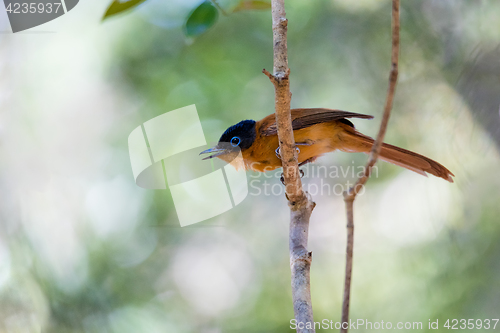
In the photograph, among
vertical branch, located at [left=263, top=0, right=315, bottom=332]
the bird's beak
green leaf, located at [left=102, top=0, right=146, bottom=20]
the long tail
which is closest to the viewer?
green leaf, located at [left=102, top=0, right=146, bottom=20]

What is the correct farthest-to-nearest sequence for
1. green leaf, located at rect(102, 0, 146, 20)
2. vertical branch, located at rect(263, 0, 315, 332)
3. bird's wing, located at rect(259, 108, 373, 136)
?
bird's wing, located at rect(259, 108, 373, 136), vertical branch, located at rect(263, 0, 315, 332), green leaf, located at rect(102, 0, 146, 20)

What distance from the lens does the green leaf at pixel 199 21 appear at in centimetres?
211

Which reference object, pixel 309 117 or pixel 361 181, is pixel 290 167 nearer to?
pixel 309 117

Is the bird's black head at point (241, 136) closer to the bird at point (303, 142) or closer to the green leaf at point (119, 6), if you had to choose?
the bird at point (303, 142)

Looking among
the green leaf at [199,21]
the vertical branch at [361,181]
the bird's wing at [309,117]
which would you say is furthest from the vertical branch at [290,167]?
the bird's wing at [309,117]

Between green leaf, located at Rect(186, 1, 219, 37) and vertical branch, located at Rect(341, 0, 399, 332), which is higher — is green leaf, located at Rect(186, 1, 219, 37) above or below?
above

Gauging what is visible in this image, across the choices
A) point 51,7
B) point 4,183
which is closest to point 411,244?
point 51,7

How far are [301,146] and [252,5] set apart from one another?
1.62 m

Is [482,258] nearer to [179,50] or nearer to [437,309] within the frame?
[437,309]

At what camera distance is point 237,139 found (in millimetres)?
3707

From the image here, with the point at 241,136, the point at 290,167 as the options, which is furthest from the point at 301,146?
the point at 290,167

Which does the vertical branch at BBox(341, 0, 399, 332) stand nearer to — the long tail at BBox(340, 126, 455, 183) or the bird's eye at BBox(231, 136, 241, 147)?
the long tail at BBox(340, 126, 455, 183)

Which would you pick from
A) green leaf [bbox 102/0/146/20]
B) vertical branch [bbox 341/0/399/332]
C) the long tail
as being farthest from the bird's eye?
vertical branch [bbox 341/0/399/332]

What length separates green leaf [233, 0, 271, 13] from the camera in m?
2.18
